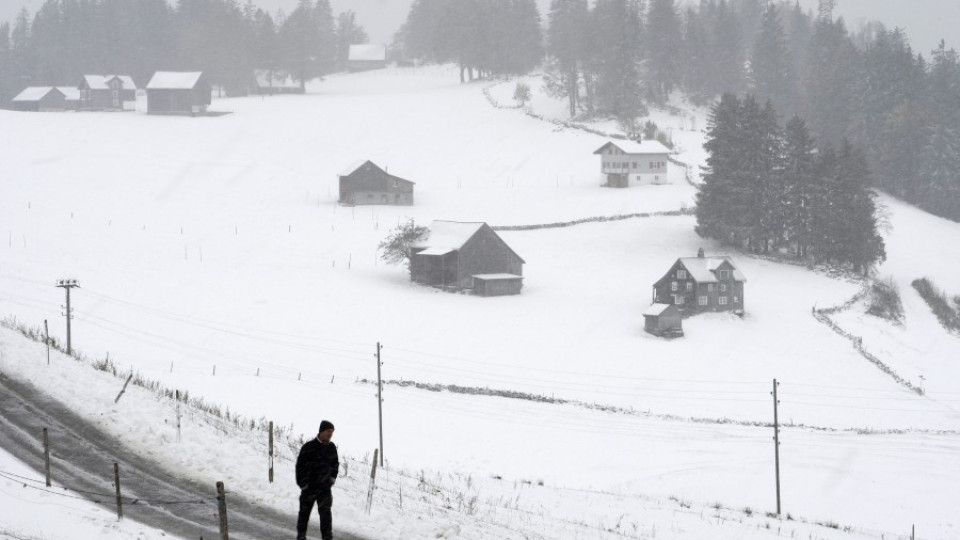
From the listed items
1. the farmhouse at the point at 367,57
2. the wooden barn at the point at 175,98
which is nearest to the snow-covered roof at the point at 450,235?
the wooden barn at the point at 175,98

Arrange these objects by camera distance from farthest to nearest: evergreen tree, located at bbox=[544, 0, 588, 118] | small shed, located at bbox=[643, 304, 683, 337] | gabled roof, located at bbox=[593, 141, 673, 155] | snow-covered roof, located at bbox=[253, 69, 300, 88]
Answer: snow-covered roof, located at bbox=[253, 69, 300, 88]
evergreen tree, located at bbox=[544, 0, 588, 118]
gabled roof, located at bbox=[593, 141, 673, 155]
small shed, located at bbox=[643, 304, 683, 337]

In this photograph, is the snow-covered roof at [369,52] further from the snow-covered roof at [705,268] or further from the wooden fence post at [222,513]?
the wooden fence post at [222,513]

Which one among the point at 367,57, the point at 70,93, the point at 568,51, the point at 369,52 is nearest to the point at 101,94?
the point at 70,93

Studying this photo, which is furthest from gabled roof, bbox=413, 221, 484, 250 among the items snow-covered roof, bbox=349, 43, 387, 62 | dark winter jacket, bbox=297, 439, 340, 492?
snow-covered roof, bbox=349, 43, 387, 62

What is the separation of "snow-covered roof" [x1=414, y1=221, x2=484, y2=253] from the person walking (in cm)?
5058

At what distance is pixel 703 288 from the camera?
2466 inches

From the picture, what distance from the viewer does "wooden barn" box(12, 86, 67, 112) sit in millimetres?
136262

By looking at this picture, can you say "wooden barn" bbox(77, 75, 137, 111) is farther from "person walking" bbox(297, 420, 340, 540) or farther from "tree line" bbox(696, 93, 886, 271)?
"person walking" bbox(297, 420, 340, 540)

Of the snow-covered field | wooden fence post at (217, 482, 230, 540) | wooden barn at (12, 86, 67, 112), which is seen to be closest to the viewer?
wooden fence post at (217, 482, 230, 540)

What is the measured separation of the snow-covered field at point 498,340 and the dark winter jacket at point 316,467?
1842mm

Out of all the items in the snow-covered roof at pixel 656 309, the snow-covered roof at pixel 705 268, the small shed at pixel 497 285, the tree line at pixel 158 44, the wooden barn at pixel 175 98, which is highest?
the tree line at pixel 158 44

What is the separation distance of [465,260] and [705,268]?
51.5 ft

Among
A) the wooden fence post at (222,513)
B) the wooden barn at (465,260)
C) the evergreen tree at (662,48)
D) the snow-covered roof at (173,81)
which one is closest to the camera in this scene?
the wooden fence post at (222,513)

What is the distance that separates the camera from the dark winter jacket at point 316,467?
50.5 ft
